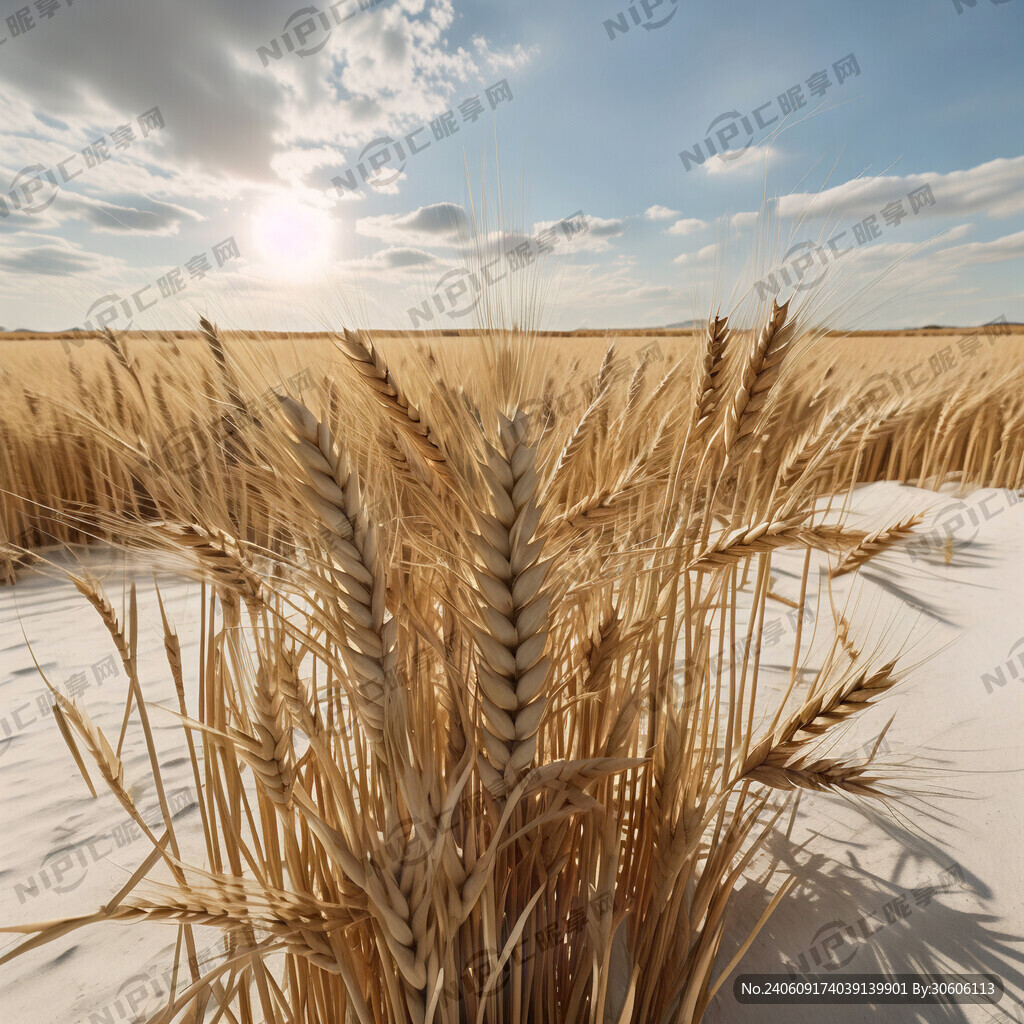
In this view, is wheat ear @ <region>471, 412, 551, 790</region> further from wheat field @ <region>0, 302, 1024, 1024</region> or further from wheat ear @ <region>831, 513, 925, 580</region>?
wheat ear @ <region>831, 513, 925, 580</region>

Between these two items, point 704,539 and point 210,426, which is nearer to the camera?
point 210,426

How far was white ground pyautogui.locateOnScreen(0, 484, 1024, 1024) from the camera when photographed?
134cm

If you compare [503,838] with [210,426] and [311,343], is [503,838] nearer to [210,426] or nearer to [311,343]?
[210,426]

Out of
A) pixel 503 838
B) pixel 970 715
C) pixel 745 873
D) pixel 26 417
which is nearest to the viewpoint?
pixel 503 838

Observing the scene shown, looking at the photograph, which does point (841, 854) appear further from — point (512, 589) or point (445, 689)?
point (512, 589)

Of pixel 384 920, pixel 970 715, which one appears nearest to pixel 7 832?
pixel 384 920

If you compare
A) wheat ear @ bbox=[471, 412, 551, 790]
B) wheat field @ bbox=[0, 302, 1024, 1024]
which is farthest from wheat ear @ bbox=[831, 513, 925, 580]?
wheat ear @ bbox=[471, 412, 551, 790]

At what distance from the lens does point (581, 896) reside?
3.43ft

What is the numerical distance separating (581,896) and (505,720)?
0.51m

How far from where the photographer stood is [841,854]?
166 centimetres

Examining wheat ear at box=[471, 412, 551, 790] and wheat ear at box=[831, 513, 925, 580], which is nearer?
wheat ear at box=[471, 412, 551, 790]

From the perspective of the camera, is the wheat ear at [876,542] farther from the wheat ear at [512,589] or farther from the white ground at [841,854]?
the wheat ear at [512,589]

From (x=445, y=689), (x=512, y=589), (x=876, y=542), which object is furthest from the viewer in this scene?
(x=876, y=542)

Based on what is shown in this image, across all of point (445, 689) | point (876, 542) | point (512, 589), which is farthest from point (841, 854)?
point (512, 589)
